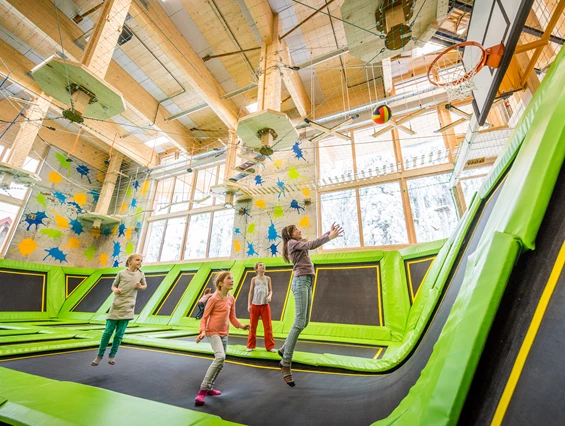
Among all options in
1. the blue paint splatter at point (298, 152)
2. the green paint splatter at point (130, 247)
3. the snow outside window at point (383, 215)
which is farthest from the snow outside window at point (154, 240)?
the snow outside window at point (383, 215)

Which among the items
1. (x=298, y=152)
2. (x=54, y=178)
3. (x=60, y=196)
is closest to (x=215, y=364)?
(x=298, y=152)

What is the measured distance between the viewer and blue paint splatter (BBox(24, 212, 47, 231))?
6.58 meters

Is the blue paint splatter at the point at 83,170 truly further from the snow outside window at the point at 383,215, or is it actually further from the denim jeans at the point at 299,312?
the denim jeans at the point at 299,312

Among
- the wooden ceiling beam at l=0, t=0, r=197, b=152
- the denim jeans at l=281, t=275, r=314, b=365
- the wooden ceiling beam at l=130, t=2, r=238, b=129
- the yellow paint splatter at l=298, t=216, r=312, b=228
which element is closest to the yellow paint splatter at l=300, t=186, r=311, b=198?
the yellow paint splatter at l=298, t=216, r=312, b=228

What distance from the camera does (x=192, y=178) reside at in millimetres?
8141

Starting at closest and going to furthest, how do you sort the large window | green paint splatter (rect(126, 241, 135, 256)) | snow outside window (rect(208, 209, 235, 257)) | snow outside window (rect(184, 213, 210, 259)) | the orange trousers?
the orange trousers
snow outside window (rect(208, 209, 235, 257))
the large window
snow outside window (rect(184, 213, 210, 259))
green paint splatter (rect(126, 241, 135, 256))

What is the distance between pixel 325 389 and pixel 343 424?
0.42 m

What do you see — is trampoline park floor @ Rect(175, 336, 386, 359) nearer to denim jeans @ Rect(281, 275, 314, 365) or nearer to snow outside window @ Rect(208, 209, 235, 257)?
denim jeans @ Rect(281, 275, 314, 365)

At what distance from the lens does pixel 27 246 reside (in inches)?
256

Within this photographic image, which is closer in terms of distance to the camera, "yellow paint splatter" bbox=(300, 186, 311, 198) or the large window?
"yellow paint splatter" bbox=(300, 186, 311, 198)

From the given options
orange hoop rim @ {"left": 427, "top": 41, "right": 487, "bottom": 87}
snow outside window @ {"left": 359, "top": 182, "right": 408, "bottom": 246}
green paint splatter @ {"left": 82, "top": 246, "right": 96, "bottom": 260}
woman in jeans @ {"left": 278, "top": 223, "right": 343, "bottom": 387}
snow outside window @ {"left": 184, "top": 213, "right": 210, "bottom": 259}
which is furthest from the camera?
green paint splatter @ {"left": 82, "top": 246, "right": 96, "bottom": 260}

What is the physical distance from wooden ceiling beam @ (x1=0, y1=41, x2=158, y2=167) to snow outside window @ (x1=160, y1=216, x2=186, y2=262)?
1949 mm

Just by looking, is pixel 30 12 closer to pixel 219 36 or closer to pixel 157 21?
pixel 157 21

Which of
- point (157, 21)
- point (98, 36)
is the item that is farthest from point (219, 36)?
point (98, 36)
